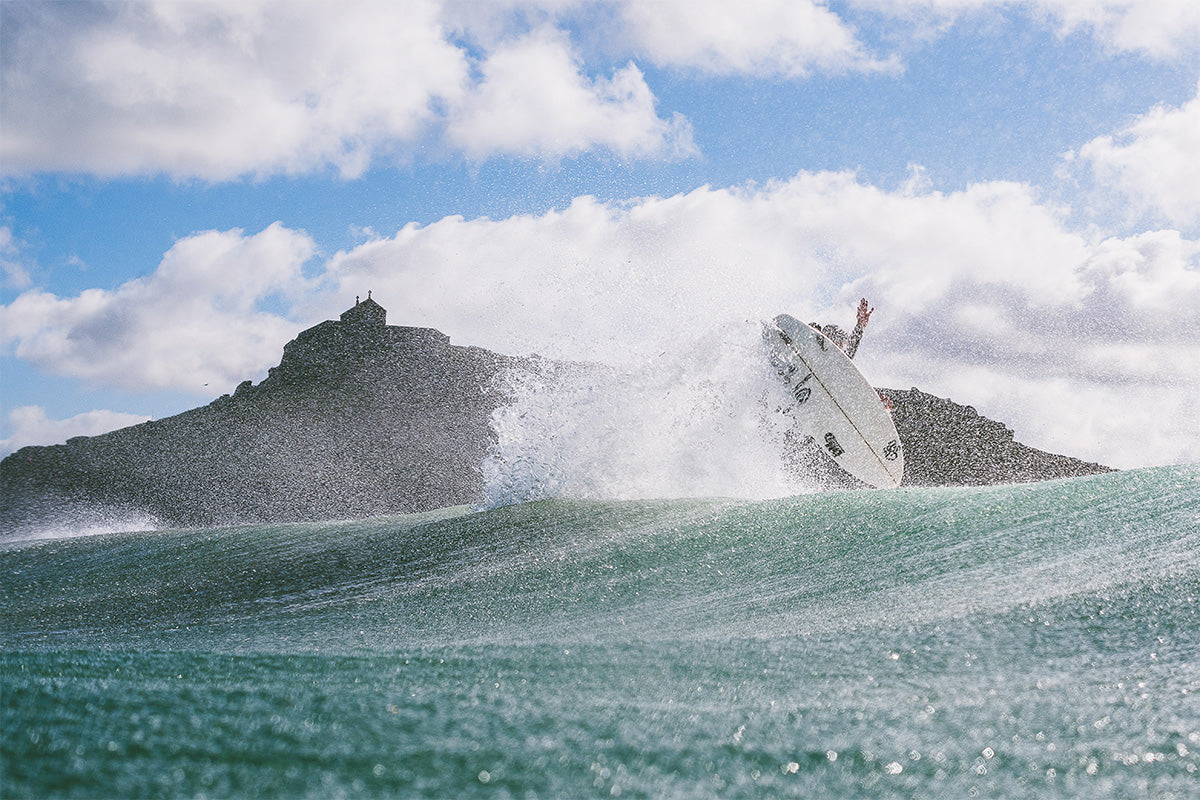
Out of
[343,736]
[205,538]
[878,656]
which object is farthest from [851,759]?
[205,538]

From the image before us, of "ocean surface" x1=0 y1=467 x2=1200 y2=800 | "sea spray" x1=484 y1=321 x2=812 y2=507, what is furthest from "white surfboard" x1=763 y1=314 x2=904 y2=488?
"ocean surface" x1=0 y1=467 x2=1200 y2=800

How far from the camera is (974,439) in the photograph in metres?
43.5

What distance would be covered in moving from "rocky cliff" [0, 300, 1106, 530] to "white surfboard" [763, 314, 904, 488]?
20.6 m

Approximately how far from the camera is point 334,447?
37.5 metres

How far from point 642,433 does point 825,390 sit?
338 cm

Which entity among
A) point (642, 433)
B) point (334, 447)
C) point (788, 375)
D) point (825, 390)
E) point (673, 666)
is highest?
point (334, 447)

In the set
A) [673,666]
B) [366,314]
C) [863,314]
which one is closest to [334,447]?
[366,314]

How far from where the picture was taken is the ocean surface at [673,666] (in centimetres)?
170

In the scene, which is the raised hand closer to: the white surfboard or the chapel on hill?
the white surfboard

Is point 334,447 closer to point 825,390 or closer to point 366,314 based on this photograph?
point 366,314

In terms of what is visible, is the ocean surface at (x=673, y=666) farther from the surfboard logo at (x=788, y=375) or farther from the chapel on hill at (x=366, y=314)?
the chapel on hill at (x=366, y=314)

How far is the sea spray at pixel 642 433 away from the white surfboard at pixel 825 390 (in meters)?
0.86

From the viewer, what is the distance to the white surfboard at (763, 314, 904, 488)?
11234 mm

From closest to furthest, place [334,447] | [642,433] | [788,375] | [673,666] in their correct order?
[673,666], [642,433], [788,375], [334,447]
